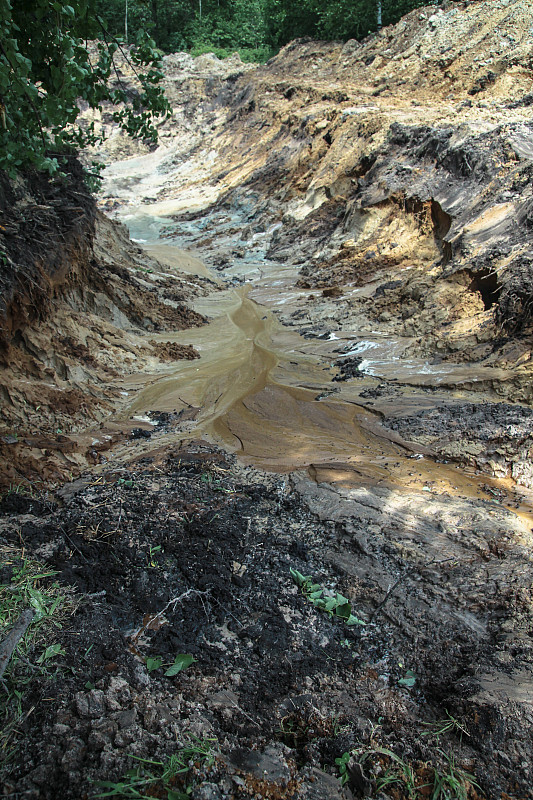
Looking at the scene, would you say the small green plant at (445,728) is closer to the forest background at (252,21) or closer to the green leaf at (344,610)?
the green leaf at (344,610)

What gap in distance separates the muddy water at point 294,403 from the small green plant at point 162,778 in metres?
2.89

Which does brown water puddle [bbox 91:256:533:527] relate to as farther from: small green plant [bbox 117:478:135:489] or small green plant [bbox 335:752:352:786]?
small green plant [bbox 335:752:352:786]

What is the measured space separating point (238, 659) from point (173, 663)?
356mm

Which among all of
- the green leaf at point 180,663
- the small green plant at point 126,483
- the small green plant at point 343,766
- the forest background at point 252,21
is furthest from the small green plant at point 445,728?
the forest background at point 252,21

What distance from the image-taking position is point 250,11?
38.9 metres

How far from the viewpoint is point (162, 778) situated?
1802 mm

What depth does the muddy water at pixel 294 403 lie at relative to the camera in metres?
4.90

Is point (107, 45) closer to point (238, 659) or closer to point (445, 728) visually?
point (238, 659)

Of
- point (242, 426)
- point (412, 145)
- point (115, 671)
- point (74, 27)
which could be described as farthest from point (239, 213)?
point (115, 671)

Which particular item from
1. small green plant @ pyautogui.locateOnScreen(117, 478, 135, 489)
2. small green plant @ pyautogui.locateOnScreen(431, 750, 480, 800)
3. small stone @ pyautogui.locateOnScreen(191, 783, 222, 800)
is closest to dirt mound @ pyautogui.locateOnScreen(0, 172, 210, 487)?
small green plant @ pyautogui.locateOnScreen(117, 478, 135, 489)

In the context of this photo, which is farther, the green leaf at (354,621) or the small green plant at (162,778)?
the green leaf at (354,621)

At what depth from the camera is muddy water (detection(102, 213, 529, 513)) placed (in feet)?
16.1

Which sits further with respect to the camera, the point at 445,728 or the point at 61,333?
the point at 61,333

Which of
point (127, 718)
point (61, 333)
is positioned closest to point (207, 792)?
point (127, 718)
